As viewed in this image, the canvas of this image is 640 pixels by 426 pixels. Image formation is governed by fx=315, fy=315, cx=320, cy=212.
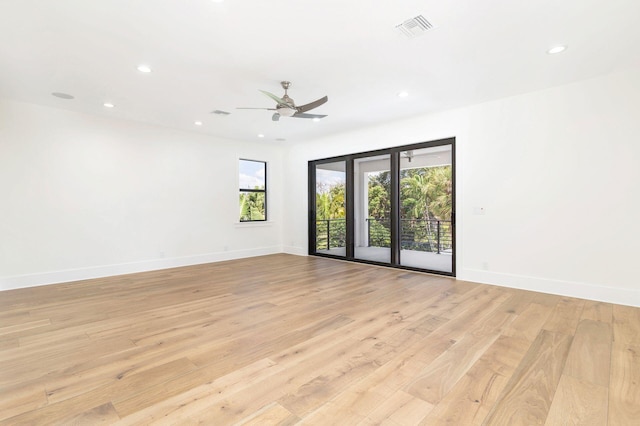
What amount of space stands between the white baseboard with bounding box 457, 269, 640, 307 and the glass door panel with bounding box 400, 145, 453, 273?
0.73 m

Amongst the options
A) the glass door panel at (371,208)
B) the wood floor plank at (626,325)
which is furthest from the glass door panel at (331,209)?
the wood floor plank at (626,325)

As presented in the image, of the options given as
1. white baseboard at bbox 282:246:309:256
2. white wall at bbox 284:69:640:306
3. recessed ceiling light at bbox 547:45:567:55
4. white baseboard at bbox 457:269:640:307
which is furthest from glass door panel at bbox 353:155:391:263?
recessed ceiling light at bbox 547:45:567:55

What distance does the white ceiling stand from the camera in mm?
2521

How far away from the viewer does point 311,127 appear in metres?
6.05

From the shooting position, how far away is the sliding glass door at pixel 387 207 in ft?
19.0

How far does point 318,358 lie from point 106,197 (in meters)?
4.88

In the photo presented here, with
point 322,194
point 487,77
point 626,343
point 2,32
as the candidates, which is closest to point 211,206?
point 322,194

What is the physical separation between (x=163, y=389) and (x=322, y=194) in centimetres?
564

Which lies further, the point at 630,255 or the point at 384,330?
the point at 630,255

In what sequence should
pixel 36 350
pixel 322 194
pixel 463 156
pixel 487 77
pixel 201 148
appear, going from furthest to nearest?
1. pixel 322 194
2. pixel 201 148
3. pixel 463 156
4. pixel 487 77
5. pixel 36 350

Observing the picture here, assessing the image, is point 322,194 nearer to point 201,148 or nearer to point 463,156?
point 201,148

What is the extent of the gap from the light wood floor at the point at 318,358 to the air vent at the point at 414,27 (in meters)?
2.70

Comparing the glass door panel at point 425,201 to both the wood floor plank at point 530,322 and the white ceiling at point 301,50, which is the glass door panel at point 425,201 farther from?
the wood floor plank at point 530,322

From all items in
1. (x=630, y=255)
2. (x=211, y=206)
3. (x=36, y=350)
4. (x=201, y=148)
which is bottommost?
(x=36, y=350)
